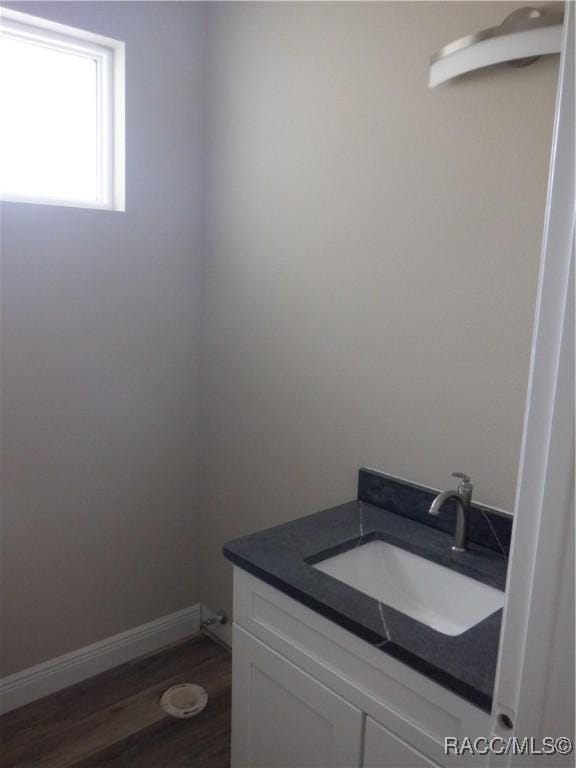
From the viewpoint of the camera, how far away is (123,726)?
2.06m

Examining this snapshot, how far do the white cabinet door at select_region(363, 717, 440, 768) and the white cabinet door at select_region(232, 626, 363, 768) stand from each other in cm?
3

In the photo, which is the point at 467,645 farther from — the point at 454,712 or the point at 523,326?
the point at 523,326

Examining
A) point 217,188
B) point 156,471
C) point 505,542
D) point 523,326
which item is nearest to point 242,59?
point 217,188

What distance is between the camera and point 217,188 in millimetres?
2295

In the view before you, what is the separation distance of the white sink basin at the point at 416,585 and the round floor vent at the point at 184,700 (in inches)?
39.6

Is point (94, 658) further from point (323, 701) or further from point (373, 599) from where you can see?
point (373, 599)

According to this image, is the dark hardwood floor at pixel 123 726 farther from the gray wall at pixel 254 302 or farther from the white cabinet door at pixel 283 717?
the white cabinet door at pixel 283 717

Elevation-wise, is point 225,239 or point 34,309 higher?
point 225,239

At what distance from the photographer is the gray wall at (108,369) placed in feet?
6.56

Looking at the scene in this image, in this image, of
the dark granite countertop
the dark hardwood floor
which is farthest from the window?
the dark hardwood floor

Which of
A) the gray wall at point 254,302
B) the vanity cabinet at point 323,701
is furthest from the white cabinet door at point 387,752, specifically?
the gray wall at point 254,302

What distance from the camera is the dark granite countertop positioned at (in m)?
1.08

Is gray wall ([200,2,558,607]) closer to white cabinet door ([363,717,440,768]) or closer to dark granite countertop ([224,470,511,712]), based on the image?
dark granite countertop ([224,470,511,712])

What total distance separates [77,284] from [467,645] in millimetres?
1657
